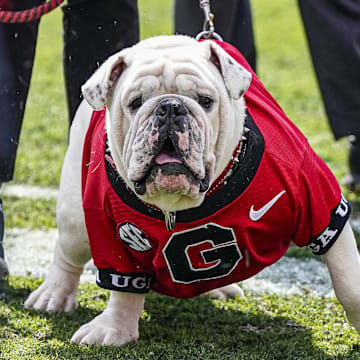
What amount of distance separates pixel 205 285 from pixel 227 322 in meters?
0.30

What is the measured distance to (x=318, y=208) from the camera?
112 inches

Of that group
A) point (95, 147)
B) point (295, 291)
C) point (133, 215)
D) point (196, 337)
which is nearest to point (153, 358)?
point (196, 337)

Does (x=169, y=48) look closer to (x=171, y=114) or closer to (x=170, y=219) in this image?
(x=171, y=114)

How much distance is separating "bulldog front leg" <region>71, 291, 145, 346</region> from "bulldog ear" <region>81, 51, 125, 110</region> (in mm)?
767

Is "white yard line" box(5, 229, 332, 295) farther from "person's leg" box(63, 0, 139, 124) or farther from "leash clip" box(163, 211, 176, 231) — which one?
"leash clip" box(163, 211, 176, 231)

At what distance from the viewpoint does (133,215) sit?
2.88 meters

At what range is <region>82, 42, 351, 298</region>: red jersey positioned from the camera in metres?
2.81

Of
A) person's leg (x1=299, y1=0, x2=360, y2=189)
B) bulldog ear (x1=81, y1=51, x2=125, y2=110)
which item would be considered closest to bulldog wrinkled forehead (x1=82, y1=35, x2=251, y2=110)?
bulldog ear (x1=81, y1=51, x2=125, y2=110)

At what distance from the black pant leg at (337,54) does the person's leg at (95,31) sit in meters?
1.15

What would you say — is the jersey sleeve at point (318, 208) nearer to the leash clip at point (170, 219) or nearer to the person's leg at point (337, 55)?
the leash clip at point (170, 219)

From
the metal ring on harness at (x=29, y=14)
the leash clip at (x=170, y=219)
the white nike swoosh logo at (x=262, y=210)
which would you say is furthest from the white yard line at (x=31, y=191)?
the white nike swoosh logo at (x=262, y=210)

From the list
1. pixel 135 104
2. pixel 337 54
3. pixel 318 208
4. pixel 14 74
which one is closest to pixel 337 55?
pixel 337 54

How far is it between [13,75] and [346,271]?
1.68 meters

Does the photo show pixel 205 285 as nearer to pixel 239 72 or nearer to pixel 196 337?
pixel 196 337
